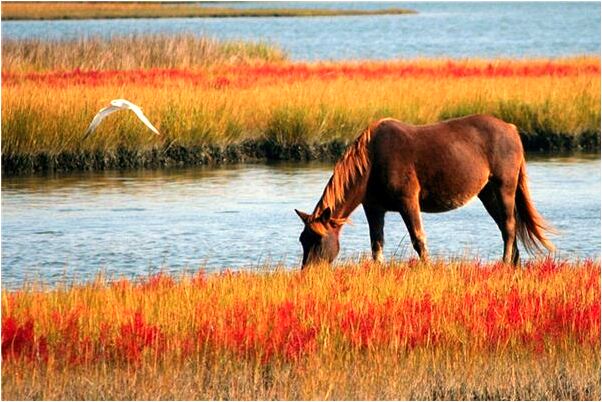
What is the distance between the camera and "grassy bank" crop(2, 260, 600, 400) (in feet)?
22.7

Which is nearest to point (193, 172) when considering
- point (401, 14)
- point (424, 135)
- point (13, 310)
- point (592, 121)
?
point (592, 121)

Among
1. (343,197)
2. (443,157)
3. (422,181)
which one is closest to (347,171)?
(343,197)

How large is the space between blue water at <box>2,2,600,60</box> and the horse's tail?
29.3 m

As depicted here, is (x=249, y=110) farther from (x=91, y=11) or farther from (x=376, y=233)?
(x=91, y=11)

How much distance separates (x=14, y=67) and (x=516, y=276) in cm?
1897

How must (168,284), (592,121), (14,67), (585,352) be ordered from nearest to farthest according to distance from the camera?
(585,352) → (168,284) → (592,121) → (14,67)

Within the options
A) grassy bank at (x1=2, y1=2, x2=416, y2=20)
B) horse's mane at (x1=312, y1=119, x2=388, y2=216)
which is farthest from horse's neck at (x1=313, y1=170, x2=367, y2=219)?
grassy bank at (x1=2, y1=2, x2=416, y2=20)

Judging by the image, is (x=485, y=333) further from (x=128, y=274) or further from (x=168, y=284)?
(x=128, y=274)

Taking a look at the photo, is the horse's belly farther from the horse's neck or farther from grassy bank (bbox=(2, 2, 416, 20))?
grassy bank (bbox=(2, 2, 416, 20))

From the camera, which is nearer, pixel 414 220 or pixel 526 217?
pixel 414 220

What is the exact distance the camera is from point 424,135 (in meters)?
10.1

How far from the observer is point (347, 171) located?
9.61 metres

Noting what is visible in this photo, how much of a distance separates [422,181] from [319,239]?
45.4 inches

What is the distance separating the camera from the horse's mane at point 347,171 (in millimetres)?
9531
